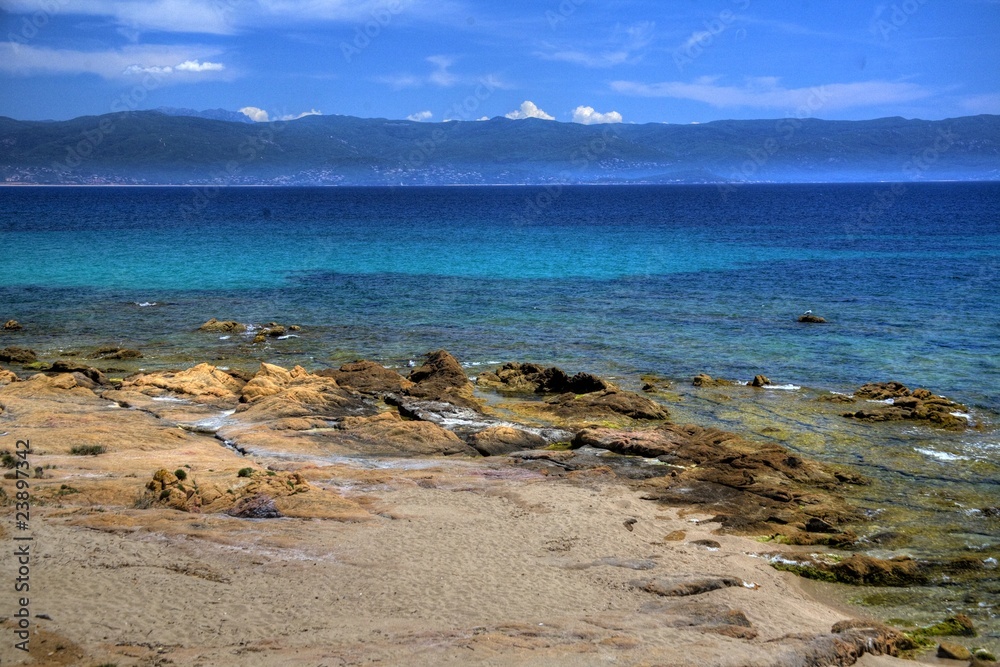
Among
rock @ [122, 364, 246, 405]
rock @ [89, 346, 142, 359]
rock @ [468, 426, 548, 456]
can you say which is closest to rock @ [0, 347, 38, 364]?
rock @ [89, 346, 142, 359]

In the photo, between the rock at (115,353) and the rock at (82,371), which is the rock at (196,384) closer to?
the rock at (82,371)

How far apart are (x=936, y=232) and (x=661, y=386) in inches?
2539

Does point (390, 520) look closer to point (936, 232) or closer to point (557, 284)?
point (557, 284)

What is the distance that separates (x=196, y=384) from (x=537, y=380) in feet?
33.8

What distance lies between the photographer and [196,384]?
2422 cm

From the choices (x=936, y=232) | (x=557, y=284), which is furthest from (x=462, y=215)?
(x=557, y=284)

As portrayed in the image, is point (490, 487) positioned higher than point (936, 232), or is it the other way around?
point (936, 232)

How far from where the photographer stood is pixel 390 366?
29.5 metres

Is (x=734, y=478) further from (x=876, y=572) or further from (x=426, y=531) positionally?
(x=426, y=531)

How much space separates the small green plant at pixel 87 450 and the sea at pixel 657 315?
459 inches

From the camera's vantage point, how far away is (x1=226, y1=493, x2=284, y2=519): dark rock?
1491 centimetres

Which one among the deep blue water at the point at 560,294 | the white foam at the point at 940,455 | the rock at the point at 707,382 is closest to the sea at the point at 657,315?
the white foam at the point at 940,455

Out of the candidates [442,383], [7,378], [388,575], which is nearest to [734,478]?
[388,575]

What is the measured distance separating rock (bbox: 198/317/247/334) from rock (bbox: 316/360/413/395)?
1009 centimetres
